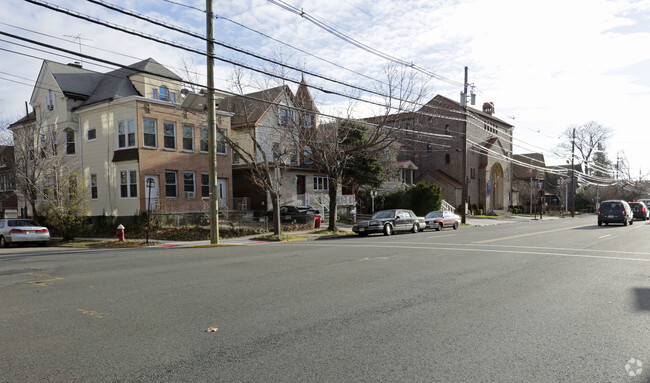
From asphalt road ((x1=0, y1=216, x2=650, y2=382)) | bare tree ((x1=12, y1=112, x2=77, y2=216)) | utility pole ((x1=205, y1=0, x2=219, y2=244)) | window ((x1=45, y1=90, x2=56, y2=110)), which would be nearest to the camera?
asphalt road ((x1=0, y1=216, x2=650, y2=382))

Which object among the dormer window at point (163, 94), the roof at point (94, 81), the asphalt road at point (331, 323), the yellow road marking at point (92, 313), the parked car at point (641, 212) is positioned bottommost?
the parked car at point (641, 212)

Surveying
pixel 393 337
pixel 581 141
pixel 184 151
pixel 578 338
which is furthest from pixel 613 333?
pixel 581 141

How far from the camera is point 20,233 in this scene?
22.2 metres

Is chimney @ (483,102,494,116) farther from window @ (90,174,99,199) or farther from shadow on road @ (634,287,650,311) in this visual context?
shadow on road @ (634,287,650,311)

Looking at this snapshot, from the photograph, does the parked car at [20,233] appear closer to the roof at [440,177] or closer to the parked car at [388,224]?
the parked car at [388,224]

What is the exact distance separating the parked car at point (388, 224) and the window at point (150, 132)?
13592 millimetres

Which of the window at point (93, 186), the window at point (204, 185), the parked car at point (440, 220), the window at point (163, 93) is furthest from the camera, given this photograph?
the window at point (204, 185)

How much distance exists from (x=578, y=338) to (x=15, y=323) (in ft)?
24.4

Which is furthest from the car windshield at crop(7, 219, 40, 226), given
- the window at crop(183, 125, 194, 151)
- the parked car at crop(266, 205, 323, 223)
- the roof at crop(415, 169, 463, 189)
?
the roof at crop(415, 169, 463, 189)

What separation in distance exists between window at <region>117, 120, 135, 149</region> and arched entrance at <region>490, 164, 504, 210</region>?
45818 mm

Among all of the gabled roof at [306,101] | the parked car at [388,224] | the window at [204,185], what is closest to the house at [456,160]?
the gabled roof at [306,101]

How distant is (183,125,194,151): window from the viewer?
29.4 m

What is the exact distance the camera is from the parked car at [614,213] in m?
29.6

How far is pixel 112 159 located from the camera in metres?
27.6
